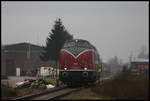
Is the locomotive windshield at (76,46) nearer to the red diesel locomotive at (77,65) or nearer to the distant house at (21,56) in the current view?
the red diesel locomotive at (77,65)

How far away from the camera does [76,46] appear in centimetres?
2472

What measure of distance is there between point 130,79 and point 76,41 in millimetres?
9906

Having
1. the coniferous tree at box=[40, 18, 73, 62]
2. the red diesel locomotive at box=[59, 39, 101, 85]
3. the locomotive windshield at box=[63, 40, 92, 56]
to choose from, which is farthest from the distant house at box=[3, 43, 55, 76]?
the red diesel locomotive at box=[59, 39, 101, 85]

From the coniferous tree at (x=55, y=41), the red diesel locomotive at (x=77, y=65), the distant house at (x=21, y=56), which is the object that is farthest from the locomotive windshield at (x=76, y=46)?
the distant house at (x=21, y=56)

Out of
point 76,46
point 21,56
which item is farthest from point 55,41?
point 21,56

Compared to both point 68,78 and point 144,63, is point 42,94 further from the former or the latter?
point 144,63

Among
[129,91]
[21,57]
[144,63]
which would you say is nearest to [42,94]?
[129,91]

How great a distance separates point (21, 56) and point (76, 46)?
5767 centimetres

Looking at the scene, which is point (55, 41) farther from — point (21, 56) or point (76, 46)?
point (21, 56)

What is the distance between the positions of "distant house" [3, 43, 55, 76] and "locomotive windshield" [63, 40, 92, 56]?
1717 inches

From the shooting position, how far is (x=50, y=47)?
52.0 m

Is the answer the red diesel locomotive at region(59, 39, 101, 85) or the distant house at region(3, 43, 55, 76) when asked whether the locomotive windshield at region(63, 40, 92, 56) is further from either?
the distant house at region(3, 43, 55, 76)

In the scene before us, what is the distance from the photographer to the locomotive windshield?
24406 mm

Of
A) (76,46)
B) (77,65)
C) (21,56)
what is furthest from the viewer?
(21,56)
